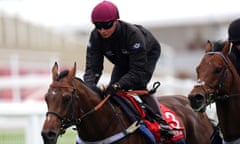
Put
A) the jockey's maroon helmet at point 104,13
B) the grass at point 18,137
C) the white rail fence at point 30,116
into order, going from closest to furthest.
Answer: the jockey's maroon helmet at point 104,13 → the white rail fence at point 30,116 → the grass at point 18,137

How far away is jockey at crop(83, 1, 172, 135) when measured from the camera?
757cm

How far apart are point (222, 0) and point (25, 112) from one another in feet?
74.6

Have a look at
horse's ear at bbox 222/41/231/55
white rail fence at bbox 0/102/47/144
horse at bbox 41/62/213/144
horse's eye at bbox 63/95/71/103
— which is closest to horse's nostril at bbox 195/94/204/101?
horse's ear at bbox 222/41/231/55

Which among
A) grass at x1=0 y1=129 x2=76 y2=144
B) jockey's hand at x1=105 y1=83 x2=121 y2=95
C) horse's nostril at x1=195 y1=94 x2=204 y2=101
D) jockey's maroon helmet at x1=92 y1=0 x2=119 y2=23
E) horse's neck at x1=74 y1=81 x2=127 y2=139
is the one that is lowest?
grass at x1=0 y1=129 x2=76 y2=144

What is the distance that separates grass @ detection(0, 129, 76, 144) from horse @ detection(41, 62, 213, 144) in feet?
10.2

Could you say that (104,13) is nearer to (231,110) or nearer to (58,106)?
(58,106)

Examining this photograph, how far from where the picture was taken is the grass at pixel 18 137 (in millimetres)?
10859

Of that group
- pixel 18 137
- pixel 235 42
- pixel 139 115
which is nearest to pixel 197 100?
pixel 235 42

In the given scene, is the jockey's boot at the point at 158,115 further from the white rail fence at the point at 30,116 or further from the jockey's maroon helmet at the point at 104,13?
the white rail fence at the point at 30,116

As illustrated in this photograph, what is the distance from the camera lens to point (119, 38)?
7.83 m

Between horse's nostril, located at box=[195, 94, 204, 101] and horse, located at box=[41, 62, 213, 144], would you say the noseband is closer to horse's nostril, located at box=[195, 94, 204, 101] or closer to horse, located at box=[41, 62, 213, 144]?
horse, located at box=[41, 62, 213, 144]

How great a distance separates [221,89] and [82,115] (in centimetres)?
125

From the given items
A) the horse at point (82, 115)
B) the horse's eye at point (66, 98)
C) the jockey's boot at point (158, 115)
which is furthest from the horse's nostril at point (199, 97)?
the horse's eye at point (66, 98)

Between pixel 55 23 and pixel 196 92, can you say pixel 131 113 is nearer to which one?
pixel 196 92
